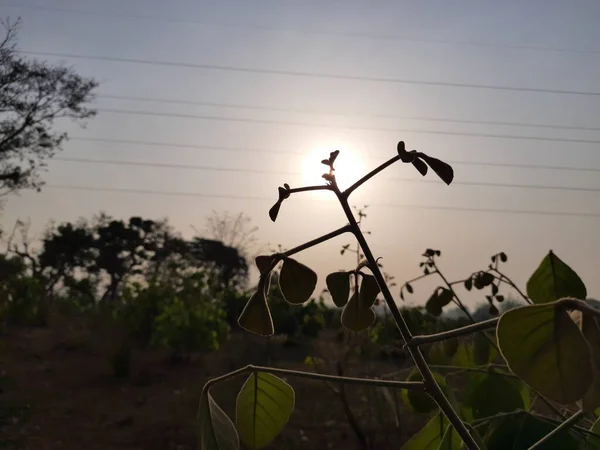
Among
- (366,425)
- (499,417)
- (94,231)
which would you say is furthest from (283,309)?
(94,231)

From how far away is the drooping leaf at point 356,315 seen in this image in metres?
0.34

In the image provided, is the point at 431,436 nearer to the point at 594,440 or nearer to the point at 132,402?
the point at 594,440

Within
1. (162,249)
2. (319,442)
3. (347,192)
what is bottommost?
(319,442)

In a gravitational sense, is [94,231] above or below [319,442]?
above

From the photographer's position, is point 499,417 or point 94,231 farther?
point 94,231

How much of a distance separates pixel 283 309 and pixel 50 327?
2.52 meters

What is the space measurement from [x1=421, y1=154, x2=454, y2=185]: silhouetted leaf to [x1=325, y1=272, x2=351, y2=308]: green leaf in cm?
8

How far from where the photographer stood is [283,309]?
234 inches

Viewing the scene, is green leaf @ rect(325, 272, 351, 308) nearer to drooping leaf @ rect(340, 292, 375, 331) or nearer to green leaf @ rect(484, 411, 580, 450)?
drooping leaf @ rect(340, 292, 375, 331)

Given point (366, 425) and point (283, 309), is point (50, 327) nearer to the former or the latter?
point (283, 309)

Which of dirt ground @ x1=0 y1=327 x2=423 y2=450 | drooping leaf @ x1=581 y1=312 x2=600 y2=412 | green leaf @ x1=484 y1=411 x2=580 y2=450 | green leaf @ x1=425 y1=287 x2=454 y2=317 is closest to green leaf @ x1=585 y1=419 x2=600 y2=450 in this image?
green leaf @ x1=484 y1=411 x2=580 y2=450

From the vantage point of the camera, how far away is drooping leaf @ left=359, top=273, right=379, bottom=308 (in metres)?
0.33

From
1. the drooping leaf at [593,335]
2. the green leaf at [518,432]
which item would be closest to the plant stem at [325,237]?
the drooping leaf at [593,335]

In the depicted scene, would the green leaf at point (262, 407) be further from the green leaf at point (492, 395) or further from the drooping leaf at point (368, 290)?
the green leaf at point (492, 395)
